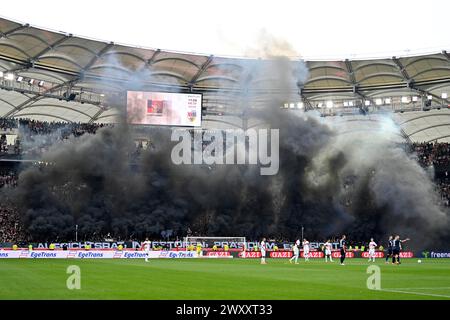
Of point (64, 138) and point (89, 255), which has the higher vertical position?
point (64, 138)

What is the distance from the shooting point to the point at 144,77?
242ft

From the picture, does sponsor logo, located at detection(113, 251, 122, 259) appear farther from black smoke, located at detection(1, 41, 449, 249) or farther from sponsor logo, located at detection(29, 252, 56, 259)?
black smoke, located at detection(1, 41, 449, 249)

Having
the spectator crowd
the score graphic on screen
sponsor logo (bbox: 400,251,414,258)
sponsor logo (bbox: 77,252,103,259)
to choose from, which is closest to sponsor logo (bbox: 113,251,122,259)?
sponsor logo (bbox: 77,252,103,259)

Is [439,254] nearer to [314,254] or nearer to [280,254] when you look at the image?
[314,254]

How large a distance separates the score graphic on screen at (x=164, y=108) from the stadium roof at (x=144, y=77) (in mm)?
2732

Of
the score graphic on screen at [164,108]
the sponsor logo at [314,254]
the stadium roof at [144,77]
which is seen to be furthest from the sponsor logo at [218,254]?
the stadium roof at [144,77]

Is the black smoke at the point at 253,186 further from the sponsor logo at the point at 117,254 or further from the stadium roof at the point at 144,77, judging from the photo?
the sponsor logo at the point at 117,254

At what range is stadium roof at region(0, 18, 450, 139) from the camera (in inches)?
2655

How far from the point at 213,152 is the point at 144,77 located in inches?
491

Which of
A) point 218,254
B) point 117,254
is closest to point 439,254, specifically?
point 218,254

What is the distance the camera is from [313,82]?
3041 inches

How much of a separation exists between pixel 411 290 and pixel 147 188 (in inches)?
2156

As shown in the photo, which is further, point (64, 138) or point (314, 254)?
point (64, 138)

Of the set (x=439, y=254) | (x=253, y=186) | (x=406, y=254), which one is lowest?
(x=439, y=254)
